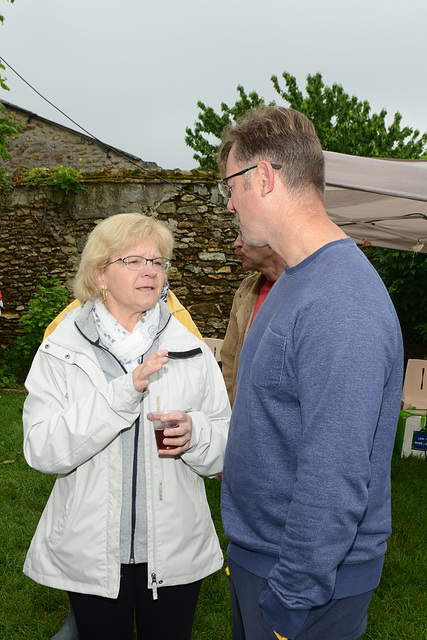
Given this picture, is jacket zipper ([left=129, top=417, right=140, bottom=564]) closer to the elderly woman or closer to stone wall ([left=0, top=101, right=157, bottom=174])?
the elderly woman

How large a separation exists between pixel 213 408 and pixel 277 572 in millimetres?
955

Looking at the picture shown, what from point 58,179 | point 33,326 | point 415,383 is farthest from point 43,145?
point 415,383

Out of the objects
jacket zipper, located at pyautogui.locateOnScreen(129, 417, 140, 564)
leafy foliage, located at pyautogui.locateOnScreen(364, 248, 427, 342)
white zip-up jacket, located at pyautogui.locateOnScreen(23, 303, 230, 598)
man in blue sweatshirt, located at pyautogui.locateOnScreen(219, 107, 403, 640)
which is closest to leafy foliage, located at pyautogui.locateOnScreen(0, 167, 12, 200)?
leafy foliage, located at pyautogui.locateOnScreen(364, 248, 427, 342)

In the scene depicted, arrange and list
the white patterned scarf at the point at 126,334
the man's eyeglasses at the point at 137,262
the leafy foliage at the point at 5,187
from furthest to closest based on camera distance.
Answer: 1. the leafy foliage at the point at 5,187
2. the man's eyeglasses at the point at 137,262
3. the white patterned scarf at the point at 126,334

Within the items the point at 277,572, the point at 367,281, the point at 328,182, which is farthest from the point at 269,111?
the point at 328,182

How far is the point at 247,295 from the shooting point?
131 inches

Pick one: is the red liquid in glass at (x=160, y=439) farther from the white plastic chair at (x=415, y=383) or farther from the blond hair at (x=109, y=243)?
the white plastic chair at (x=415, y=383)

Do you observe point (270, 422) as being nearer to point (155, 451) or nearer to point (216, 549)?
point (155, 451)

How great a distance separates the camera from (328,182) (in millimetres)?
3207

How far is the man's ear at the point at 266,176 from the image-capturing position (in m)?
1.28

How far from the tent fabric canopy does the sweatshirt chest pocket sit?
2.23 meters

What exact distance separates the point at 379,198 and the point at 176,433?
304cm

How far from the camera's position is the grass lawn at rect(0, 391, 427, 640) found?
271 cm

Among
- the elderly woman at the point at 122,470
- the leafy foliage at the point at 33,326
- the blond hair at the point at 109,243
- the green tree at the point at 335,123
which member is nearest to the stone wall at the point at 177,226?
the leafy foliage at the point at 33,326
